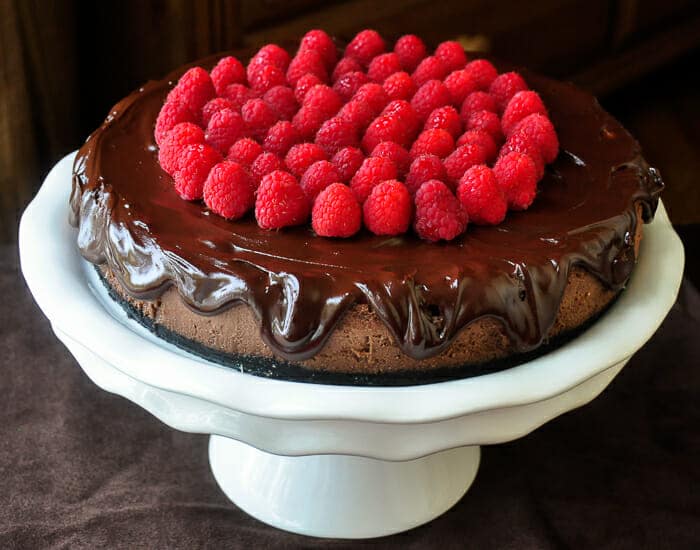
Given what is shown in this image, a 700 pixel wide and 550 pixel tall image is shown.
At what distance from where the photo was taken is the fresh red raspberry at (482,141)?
142cm

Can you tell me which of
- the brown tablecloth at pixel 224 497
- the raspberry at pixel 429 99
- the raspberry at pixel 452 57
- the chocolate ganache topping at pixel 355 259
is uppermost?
the raspberry at pixel 429 99

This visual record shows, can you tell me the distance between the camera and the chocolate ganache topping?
1.21 metres

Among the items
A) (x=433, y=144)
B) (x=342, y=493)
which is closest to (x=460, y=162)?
(x=433, y=144)

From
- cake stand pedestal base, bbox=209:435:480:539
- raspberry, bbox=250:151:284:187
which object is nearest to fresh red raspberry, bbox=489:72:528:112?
raspberry, bbox=250:151:284:187

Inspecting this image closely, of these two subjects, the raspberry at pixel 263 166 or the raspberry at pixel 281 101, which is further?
the raspberry at pixel 281 101

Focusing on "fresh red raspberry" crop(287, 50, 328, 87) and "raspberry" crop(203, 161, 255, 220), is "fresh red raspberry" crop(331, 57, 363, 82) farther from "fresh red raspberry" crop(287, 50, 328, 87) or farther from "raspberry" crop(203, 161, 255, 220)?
"raspberry" crop(203, 161, 255, 220)

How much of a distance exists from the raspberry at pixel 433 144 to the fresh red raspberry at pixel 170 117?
338 mm

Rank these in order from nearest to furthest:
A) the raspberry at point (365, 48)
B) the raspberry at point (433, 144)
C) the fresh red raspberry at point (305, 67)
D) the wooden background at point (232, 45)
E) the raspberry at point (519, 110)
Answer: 1. the raspberry at point (433, 144)
2. the raspberry at point (519, 110)
3. the fresh red raspberry at point (305, 67)
4. the raspberry at point (365, 48)
5. the wooden background at point (232, 45)

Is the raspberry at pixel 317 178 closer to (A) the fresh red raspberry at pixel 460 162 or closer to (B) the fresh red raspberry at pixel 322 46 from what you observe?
(A) the fresh red raspberry at pixel 460 162

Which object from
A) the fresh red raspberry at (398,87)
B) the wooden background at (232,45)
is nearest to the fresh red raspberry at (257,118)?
the fresh red raspberry at (398,87)

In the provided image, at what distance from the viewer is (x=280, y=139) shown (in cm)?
141

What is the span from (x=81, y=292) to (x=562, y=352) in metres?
0.64

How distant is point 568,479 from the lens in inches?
65.4

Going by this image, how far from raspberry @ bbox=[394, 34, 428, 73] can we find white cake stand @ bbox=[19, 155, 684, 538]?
489 mm
